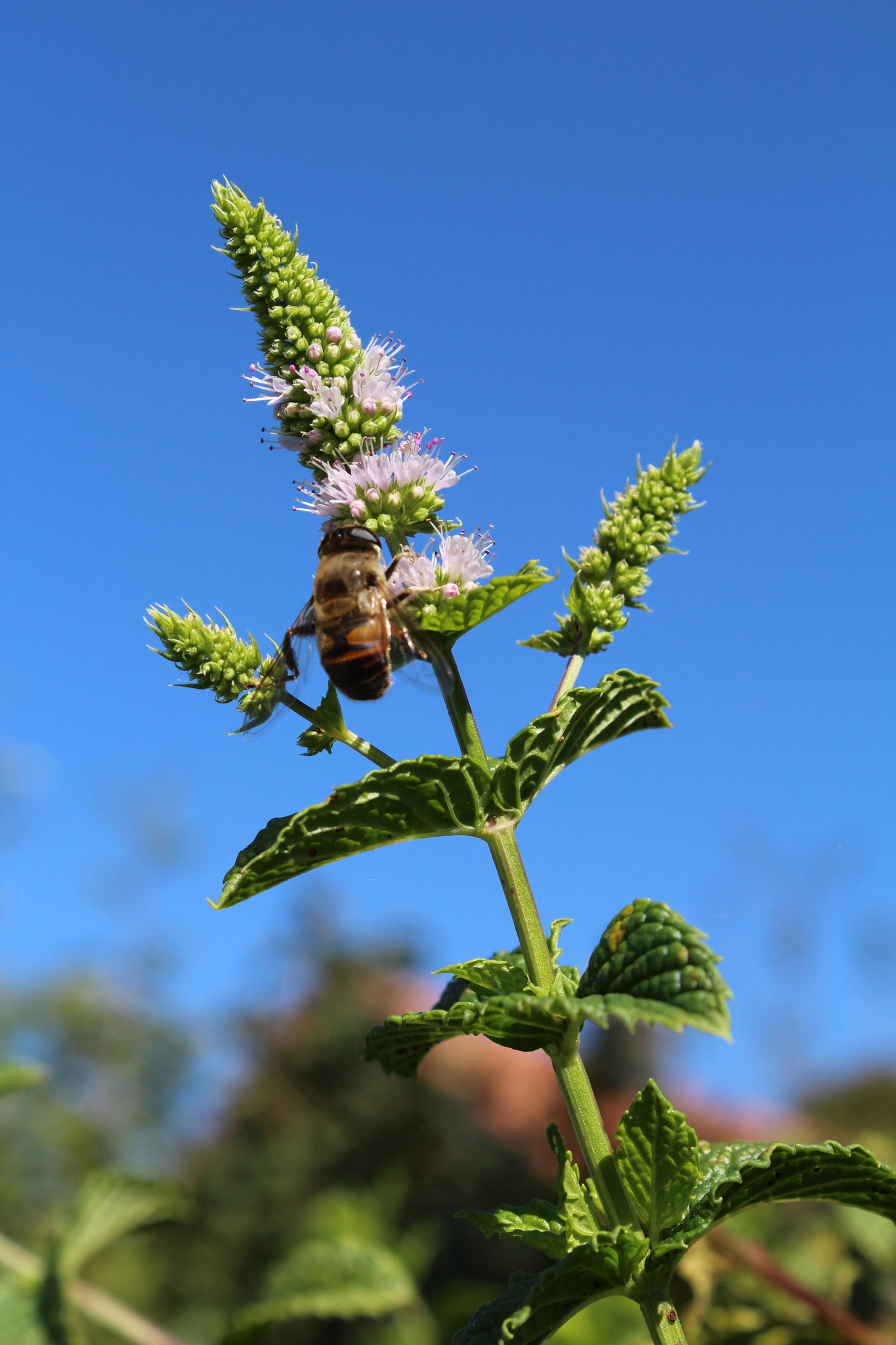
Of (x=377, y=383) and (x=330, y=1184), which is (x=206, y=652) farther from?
(x=330, y=1184)

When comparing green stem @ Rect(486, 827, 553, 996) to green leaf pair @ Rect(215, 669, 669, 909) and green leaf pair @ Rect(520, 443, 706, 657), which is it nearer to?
green leaf pair @ Rect(215, 669, 669, 909)

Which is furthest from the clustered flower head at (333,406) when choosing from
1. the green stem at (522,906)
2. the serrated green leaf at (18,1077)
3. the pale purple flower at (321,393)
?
the serrated green leaf at (18,1077)

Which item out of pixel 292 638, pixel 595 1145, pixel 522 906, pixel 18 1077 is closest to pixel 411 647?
pixel 292 638

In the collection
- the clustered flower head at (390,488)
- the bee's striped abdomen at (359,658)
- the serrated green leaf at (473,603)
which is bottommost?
the serrated green leaf at (473,603)

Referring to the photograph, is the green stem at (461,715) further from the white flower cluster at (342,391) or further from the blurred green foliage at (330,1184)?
the blurred green foliage at (330,1184)

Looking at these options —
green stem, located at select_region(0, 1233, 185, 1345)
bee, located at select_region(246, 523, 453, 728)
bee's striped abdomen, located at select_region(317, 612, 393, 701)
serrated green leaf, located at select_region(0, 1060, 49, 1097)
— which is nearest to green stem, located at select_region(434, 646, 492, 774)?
bee, located at select_region(246, 523, 453, 728)

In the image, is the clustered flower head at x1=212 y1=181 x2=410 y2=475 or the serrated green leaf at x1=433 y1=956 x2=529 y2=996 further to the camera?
the clustered flower head at x1=212 y1=181 x2=410 y2=475
